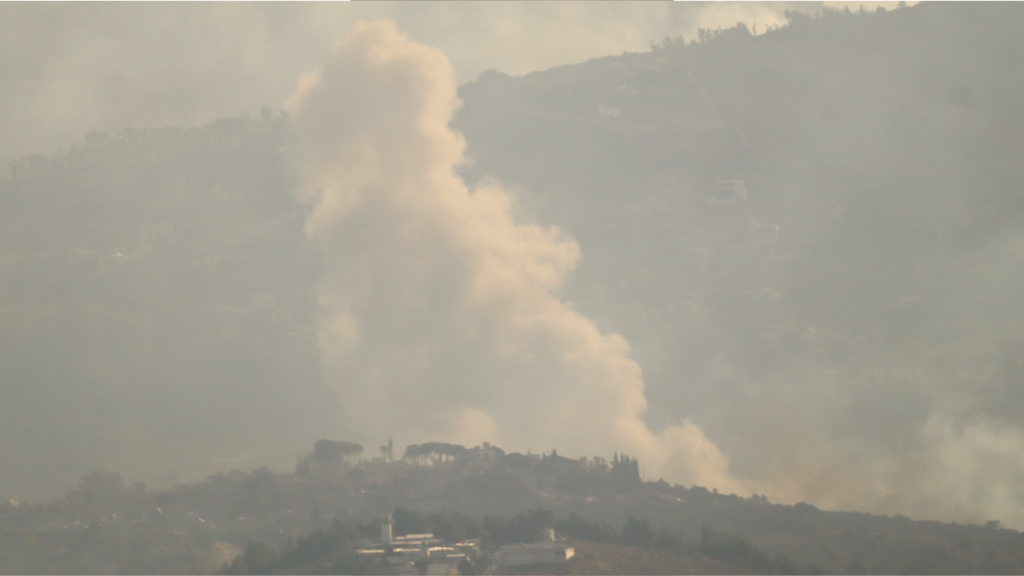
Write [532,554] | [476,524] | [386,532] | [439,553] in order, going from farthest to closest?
[476,524]
[386,532]
[532,554]
[439,553]

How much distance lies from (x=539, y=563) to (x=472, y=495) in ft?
125

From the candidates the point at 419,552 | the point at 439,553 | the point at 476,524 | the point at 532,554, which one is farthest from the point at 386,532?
the point at 532,554

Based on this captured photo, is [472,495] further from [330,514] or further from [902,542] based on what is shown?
[902,542]

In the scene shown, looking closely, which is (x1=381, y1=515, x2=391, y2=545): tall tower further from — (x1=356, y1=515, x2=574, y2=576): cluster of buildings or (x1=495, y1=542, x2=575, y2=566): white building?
(x1=495, y1=542, x2=575, y2=566): white building

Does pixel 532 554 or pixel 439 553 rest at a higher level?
pixel 439 553

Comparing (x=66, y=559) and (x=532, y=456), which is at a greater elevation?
(x=532, y=456)

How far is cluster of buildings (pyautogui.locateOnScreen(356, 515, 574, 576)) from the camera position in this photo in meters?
79.4

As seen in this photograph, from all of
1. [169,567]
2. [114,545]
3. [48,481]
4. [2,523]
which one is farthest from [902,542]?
[48,481]

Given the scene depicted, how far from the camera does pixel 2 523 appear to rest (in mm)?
116750

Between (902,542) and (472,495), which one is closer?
(902,542)

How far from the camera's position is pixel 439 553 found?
81.4m

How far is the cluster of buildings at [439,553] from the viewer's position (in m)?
79.4

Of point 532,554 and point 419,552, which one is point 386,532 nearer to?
point 419,552

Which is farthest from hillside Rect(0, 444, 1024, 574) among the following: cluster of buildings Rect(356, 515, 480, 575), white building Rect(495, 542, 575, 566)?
cluster of buildings Rect(356, 515, 480, 575)
